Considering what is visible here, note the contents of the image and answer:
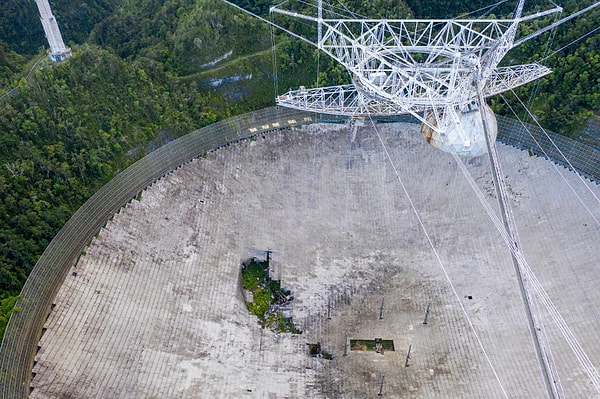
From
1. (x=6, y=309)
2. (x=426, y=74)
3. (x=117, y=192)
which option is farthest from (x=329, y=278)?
(x=6, y=309)

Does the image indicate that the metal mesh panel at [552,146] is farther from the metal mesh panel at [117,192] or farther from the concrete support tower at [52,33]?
the concrete support tower at [52,33]

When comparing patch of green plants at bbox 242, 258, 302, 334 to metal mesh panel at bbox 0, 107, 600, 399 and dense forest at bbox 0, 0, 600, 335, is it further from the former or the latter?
dense forest at bbox 0, 0, 600, 335

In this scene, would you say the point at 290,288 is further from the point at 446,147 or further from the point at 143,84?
the point at 143,84

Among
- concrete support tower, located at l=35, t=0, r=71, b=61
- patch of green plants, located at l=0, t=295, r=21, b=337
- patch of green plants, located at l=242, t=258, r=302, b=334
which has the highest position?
concrete support tower, located at l=35, t=0, r=71, b=61

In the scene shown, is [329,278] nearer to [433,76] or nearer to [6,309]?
[433,76]

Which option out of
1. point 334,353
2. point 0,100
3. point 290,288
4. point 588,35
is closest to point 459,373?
point 334,353

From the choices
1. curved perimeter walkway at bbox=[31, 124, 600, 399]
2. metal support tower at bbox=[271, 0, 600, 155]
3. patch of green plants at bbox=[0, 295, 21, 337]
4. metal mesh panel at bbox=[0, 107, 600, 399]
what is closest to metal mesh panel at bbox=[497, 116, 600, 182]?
metal mesh panel at bbox=[0, 107, 600, 399]
